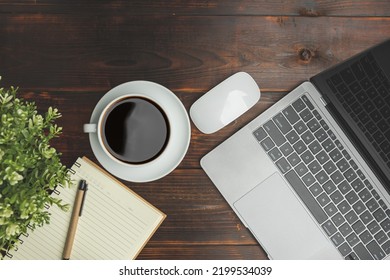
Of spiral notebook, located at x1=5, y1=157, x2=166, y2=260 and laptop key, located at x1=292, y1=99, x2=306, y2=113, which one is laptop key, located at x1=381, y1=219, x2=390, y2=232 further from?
spiral notebook, located at x1=5, y1=157, x2=166, y2=260

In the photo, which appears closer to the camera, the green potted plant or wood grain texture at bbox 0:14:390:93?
A: the green potted plant

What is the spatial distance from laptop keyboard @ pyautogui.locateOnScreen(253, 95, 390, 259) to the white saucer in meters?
0.15

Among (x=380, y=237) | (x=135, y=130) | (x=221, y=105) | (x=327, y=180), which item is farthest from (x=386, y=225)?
(x=135, y=130)

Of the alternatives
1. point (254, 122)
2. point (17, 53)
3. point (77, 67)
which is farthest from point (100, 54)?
point (254, 122)

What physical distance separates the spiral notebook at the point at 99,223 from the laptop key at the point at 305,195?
0.84ft

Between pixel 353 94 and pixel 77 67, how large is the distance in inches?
20.6

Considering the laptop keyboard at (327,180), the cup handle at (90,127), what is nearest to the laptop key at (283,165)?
the laptop keyboard at (327,180)

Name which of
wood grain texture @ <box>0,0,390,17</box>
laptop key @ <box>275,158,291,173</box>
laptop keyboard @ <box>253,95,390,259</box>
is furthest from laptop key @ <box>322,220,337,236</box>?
wood grain texture @ <box>0,0,390,17</box>

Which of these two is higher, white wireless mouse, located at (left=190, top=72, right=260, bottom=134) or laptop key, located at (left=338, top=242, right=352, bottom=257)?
white wireless mouse, located at (left=190, top=72, right=260, bottom=134)

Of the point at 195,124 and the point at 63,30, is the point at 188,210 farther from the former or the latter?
the point at 63,30

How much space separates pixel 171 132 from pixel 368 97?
0.36 metres

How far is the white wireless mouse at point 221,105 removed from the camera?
0.92 metres

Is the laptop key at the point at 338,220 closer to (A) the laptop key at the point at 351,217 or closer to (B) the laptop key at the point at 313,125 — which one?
(A) the laptop key at the point at 351,217

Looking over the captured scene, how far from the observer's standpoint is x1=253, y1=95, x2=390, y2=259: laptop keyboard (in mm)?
921
